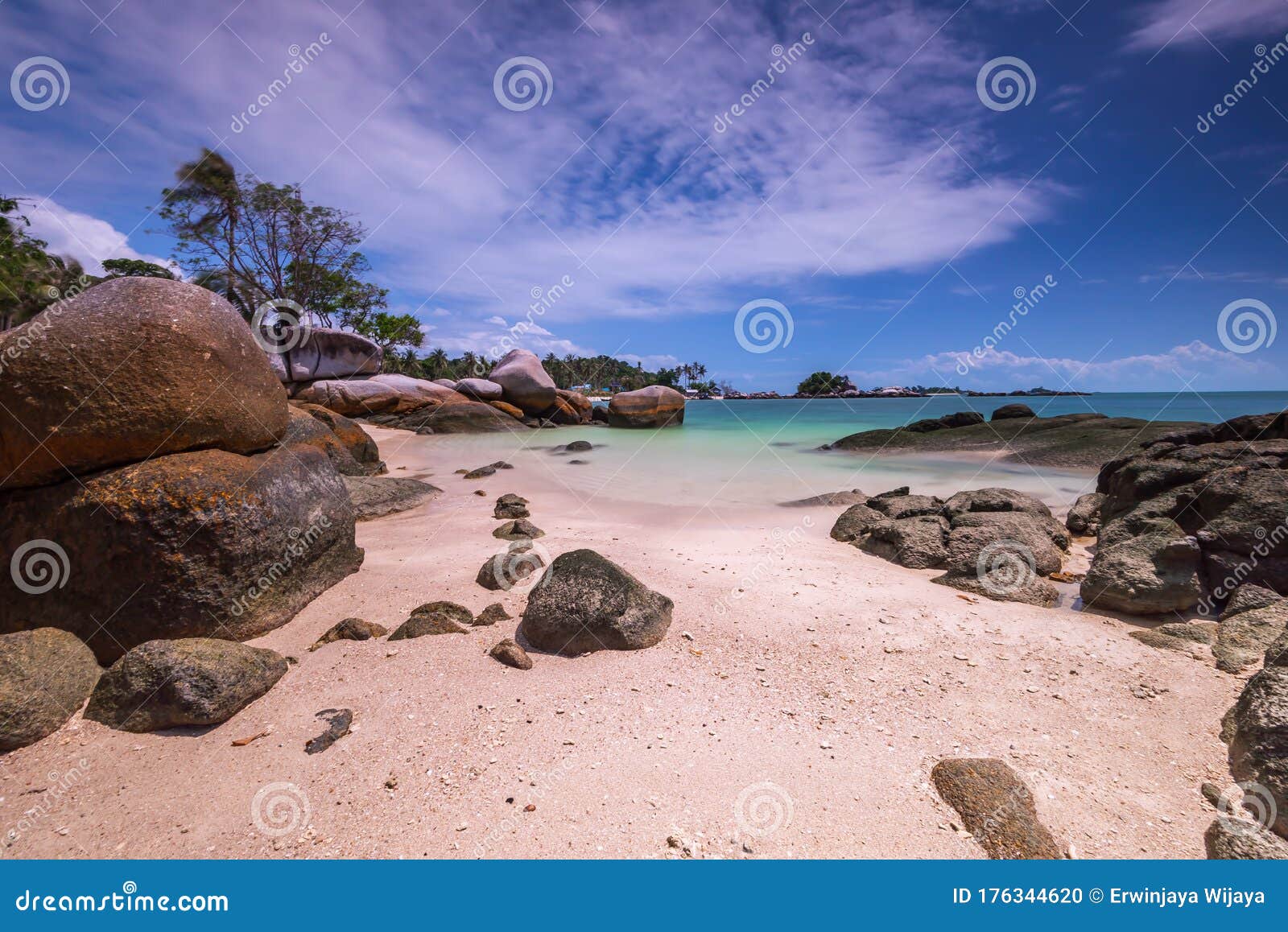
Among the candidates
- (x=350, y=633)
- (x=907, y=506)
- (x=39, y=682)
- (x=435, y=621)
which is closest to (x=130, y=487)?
(x=39, y=682)

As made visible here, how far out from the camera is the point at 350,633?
3.98m

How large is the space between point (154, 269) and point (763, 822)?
36.8 meters

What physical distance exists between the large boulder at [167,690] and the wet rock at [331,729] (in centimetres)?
50

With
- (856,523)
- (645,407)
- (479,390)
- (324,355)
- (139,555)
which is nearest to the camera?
(139,555)

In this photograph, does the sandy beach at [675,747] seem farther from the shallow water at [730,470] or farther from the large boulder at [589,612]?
the shallow water at [730,470]

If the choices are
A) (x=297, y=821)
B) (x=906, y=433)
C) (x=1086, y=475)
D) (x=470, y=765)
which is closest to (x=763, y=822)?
(x=470, y=765)

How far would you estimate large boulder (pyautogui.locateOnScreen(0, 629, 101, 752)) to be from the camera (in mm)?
2742

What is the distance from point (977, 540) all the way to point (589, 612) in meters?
4.75

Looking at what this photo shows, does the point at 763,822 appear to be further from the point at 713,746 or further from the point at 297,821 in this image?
the point at 297,821

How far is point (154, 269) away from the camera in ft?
89.3

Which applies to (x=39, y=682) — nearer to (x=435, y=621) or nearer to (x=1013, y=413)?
(x=435, y=621)

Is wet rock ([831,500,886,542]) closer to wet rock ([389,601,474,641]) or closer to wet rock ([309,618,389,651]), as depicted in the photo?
wet rock ([389,601,474,641])

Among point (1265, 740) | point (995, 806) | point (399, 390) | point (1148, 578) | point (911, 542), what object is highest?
point (399, 390)

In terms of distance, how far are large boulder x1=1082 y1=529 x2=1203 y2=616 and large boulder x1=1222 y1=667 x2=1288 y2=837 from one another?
7.18 ft
